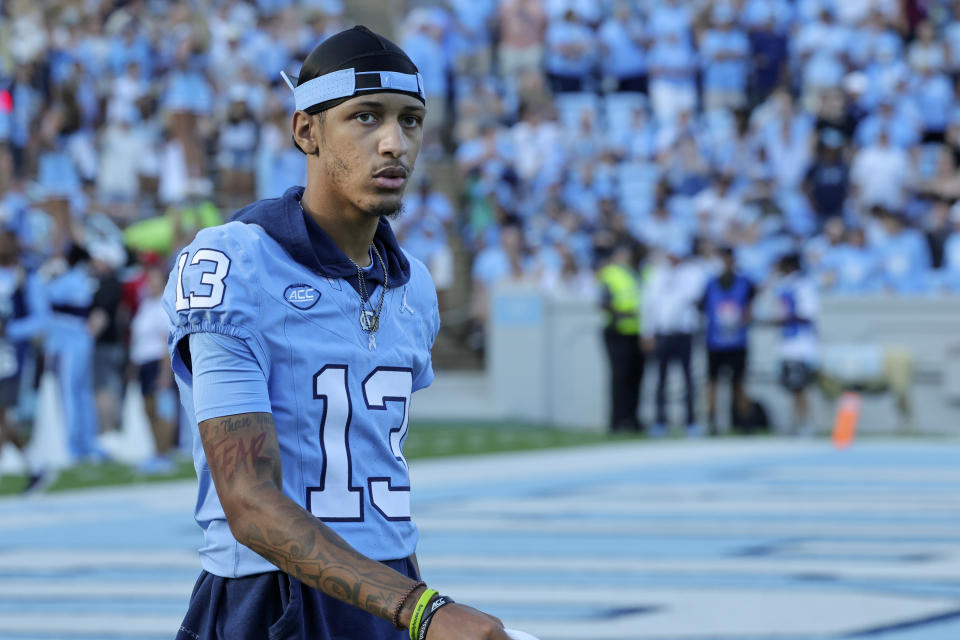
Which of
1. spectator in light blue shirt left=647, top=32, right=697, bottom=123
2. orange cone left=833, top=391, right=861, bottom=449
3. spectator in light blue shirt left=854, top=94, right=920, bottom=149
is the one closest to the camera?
orange cone left=833, top=391, right=861, bottom=449

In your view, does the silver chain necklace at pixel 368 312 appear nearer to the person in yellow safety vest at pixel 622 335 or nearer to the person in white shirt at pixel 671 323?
the person in white shirt at pixel 671 323

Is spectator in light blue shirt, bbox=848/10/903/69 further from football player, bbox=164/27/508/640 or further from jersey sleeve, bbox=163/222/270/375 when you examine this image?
jersey sleeve, bbox=163/222/270/375

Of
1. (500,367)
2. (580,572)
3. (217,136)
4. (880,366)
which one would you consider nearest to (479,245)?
(500,367)

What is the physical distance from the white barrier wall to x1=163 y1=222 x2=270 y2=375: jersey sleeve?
15.9m

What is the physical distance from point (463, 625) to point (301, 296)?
72 centimetres

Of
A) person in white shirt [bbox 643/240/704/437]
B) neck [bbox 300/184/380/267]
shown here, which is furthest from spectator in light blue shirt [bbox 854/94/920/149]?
neck [bbox 300/184/380/267]

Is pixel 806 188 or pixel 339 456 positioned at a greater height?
pixel 806 188

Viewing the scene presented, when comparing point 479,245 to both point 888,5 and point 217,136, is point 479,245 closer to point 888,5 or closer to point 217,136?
point 217,136

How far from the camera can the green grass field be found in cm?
1318

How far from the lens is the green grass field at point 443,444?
13.2m

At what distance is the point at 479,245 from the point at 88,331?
292 inches

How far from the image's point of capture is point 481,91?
22984 millimetres

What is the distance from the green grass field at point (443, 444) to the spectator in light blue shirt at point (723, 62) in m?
6.16

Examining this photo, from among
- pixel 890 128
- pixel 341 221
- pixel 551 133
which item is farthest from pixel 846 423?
pixel 341 221
